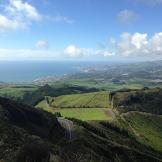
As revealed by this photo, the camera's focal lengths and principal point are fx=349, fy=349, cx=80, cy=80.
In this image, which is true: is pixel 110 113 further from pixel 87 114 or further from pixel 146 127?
pixel 146 127

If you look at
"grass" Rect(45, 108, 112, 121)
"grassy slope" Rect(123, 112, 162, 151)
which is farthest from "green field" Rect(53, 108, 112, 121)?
"grassy slope" Rect(123, 112, 162, 151)

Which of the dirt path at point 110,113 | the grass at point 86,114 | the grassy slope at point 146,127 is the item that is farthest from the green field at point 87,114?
the grassy slope at point 146,127

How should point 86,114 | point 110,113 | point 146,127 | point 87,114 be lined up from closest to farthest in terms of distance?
point 146,127 → point 87,114 → point 86,114 → point 110,113

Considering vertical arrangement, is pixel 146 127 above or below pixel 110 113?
below

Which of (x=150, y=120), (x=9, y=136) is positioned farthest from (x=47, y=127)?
(x=150, y=120)

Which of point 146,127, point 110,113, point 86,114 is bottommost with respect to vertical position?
point 146,127

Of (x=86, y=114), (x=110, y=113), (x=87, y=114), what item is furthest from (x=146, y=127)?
(x=86, y=114)

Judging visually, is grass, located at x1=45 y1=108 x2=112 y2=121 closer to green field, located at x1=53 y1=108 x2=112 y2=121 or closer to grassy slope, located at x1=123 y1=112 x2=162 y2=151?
green field, located at x1=53 y1=108 x2=112 y2=121

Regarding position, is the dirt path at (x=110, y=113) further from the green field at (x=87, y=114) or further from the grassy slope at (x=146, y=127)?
the grassy slope at (x=146, y=127)

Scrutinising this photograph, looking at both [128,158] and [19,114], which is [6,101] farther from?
[128,158]
